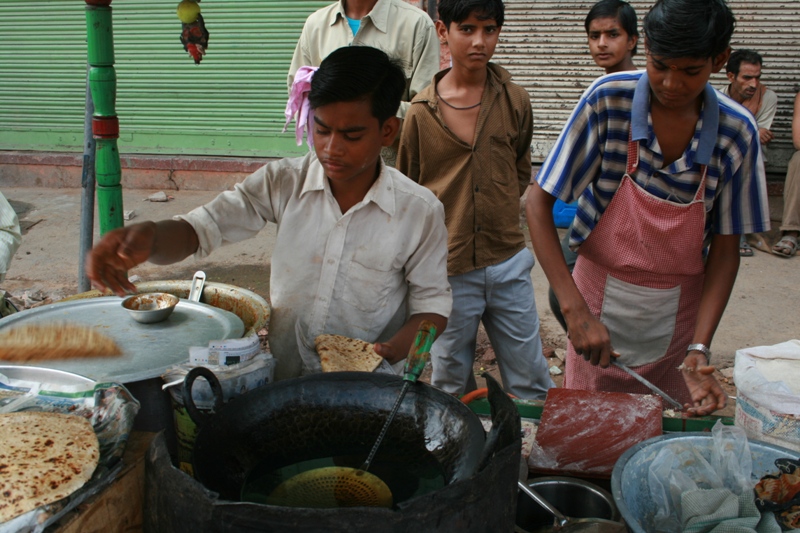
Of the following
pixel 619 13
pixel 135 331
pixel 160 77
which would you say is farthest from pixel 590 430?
pixel 160 77

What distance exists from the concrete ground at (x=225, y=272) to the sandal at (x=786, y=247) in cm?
7

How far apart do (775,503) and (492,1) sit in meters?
2.18

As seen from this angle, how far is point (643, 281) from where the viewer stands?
7.14ft

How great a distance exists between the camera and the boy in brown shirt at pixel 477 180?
2.87 metres

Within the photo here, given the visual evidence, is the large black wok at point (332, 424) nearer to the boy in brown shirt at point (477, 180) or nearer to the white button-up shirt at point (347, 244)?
the white button-up shirt at point (347, 244)

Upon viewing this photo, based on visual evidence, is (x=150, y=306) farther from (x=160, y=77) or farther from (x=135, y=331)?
(x=160, y=77)

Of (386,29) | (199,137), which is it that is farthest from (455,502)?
(199,137)

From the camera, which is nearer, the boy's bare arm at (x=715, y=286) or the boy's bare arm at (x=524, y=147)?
the boy's bare arm at (x=715, y=286)

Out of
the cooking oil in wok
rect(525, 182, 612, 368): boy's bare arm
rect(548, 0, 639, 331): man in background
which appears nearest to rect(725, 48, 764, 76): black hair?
rect(548, 0, 639, 331): man in background

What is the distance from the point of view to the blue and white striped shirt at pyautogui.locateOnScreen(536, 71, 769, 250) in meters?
1.93

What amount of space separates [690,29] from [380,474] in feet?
4.22

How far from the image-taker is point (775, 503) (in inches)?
50.1

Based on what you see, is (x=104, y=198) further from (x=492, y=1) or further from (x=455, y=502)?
(x=455, y=502)

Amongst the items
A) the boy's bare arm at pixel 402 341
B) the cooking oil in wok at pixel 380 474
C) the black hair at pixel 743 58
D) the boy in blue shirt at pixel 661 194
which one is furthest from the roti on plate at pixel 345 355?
the black hair at pixel 743 58
